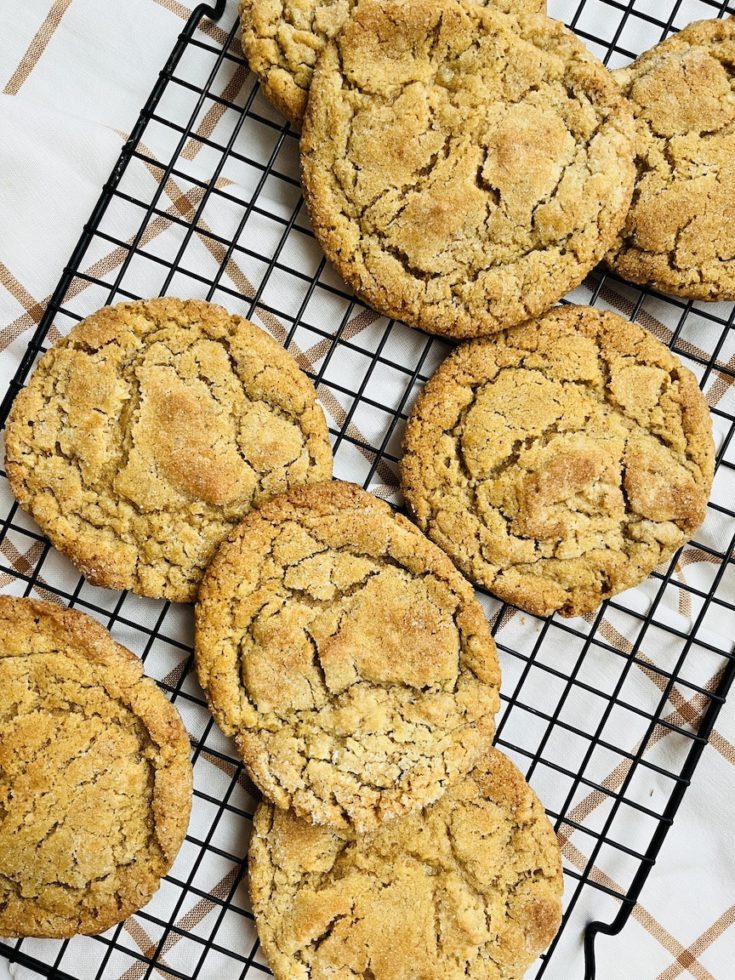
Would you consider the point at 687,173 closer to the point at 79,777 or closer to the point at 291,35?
the point at 291,35

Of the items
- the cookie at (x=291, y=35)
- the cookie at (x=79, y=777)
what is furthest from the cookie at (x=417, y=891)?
the cookie at (x=291, y=35)

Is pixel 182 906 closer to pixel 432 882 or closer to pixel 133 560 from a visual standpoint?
pixel 432 882

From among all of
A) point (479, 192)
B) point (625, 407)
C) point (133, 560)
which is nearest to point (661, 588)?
point (625, 407)

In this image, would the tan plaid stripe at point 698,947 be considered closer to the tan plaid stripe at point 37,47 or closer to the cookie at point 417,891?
the cookie at point 417,891

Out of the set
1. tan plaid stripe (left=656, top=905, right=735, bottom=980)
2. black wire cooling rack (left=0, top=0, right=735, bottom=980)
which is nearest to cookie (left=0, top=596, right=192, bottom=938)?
black wire cooling rack (left=0, top=0, right=735, bottom=980)

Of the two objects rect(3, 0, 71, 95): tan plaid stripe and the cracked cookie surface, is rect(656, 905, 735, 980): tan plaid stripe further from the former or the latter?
rect(3, 0, 71, 95): tan plaid stripe

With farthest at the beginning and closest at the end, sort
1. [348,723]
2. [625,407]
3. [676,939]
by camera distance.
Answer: [676,939] → [625,407] → [348,723]
